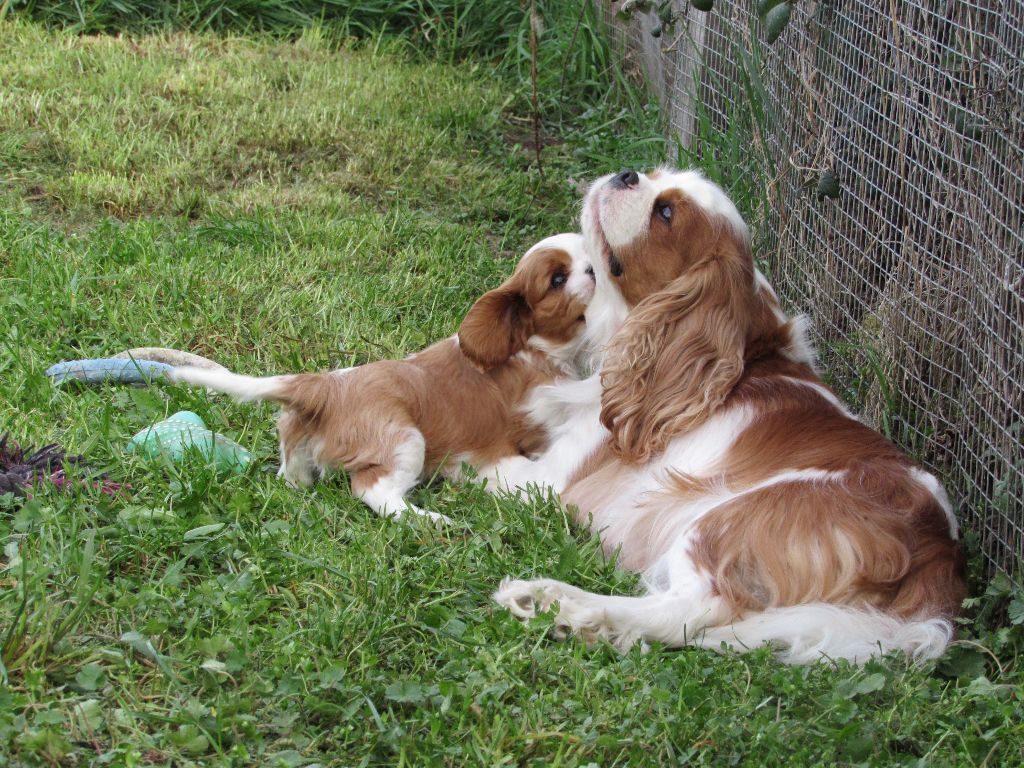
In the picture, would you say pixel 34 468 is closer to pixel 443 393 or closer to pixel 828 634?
pixel 443 393

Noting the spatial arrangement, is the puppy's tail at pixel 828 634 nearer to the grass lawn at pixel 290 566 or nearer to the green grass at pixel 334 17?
the grass lawn at pixel 290 566

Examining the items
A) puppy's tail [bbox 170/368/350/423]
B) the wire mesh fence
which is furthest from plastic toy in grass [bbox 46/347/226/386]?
the wire mesh fence

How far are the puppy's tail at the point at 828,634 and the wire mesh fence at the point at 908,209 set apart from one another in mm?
352

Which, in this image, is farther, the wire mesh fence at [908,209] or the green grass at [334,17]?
the green grass at [334,17]

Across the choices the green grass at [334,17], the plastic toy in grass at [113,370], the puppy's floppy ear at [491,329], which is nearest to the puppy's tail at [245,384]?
the plastic toy in grass at [113,370]

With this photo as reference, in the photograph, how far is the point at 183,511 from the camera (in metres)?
3.25

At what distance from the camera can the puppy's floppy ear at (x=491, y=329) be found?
12.5 ft

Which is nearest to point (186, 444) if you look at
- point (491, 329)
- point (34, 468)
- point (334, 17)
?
point (34, 468)

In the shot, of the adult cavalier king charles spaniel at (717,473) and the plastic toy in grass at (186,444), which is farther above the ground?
the adult cavalier king charles spaniel at (717,473)

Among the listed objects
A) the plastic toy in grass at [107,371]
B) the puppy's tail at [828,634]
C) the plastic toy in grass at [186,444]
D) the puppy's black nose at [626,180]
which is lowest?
the plastic toy in grass at [107,371]

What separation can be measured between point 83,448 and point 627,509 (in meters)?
1.56

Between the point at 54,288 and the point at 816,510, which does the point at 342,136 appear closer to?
the point at 54,288

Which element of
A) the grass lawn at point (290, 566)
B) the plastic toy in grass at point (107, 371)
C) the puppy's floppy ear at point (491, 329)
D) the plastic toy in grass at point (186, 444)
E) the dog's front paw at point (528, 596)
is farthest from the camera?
the plastic toy in grass at point (107, 371)

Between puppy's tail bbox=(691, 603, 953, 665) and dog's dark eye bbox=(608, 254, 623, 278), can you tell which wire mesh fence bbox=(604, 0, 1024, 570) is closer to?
puppy's tail bbox=(691, 603, 953, 665)
